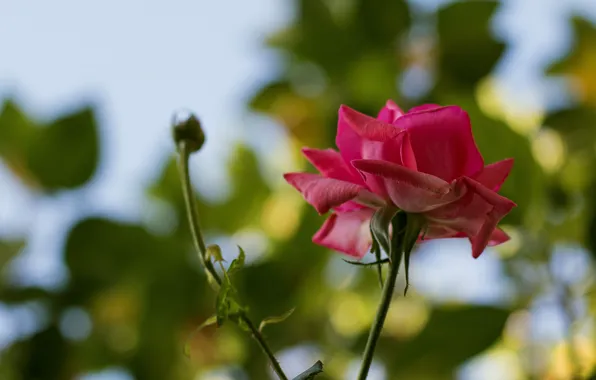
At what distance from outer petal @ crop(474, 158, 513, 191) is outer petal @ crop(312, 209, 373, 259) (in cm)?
5

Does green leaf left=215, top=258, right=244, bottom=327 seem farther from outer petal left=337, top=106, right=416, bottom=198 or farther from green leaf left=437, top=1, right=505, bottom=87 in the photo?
green leaf left=437, top=1, right=505, bottom=87

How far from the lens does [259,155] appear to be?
993mm

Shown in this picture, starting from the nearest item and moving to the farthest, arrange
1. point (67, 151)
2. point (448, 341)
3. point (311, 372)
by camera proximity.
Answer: point (311, 372) → point (448, 341) → point (67, 151)

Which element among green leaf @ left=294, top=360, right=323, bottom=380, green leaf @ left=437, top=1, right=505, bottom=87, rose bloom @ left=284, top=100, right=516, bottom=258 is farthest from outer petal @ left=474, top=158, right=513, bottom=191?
green leaf @ left=437, top=1, right=505, bottom=87

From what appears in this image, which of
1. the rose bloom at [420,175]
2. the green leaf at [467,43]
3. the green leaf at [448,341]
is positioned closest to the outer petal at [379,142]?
the rose bloom at [420,175]

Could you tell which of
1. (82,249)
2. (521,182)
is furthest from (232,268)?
(82,249)

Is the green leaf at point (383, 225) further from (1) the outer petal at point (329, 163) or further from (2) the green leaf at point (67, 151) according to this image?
(2) the green leaf at point (67, 151)

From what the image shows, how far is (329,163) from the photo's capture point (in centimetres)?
30

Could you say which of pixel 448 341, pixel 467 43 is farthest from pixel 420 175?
pixel 467 43

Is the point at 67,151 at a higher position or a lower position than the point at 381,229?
lower

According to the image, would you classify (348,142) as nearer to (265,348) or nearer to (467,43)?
(265,348)

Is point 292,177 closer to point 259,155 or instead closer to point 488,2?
point 488,2

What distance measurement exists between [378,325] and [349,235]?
0.28ft

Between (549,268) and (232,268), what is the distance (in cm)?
42
